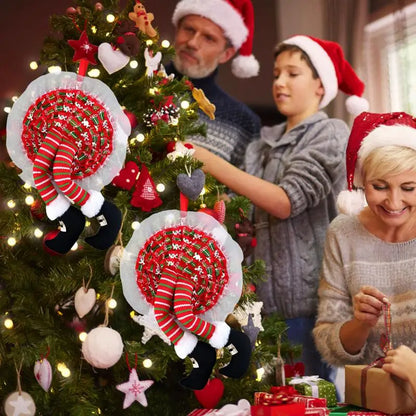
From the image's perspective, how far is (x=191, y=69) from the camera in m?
2.72

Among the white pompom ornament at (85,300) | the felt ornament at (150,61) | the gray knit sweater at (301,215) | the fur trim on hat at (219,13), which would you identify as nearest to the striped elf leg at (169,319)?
the white pompom ornament at (85,300)

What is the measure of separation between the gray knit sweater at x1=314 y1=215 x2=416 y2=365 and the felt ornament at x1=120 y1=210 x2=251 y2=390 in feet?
1.65

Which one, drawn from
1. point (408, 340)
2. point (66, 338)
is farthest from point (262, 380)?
point (66, 338)

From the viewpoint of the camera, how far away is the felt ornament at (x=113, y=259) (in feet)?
5.55

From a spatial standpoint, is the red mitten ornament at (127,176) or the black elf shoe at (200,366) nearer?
the black elf shoe at (200,366)

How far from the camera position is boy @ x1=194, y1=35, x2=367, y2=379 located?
7.75 feet

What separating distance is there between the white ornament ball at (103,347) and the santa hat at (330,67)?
1.38 metres

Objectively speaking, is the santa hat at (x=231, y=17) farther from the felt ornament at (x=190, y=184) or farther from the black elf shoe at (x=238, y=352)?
the black elf shoe at (x=238, y=352)

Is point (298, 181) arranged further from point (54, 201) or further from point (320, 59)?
point (54, 201)

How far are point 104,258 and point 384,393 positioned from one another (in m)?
0.75

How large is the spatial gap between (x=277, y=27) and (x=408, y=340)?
230 centimetres

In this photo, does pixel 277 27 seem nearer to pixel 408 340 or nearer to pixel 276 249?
pixel 276 249

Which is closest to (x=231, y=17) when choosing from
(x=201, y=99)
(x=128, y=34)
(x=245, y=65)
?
(x=245, y=65)

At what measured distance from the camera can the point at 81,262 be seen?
174cm
